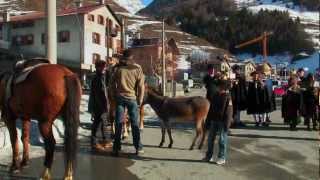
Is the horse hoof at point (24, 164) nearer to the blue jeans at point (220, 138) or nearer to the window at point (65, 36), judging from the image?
the blue jeans at point (220, 138)

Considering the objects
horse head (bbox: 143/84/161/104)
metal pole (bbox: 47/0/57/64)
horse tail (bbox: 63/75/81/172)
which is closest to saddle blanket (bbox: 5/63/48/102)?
horse tail (bbox: 63/75/81/172)

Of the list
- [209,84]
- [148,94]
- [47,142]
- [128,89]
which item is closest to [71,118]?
[47,142]

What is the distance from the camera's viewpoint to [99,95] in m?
11.8

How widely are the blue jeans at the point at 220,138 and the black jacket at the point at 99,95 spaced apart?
86.4 inches

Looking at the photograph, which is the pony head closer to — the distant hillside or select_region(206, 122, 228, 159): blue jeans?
select_region(206, 122, 228, 159): blue jeans

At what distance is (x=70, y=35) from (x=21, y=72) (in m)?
63.1

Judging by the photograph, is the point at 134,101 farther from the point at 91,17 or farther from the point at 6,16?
the point at 6,16

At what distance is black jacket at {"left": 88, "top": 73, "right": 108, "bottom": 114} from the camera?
11766mm

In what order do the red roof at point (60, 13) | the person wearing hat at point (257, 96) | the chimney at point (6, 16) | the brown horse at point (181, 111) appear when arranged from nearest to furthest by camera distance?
the brown horse at point (181, 111) < the person wearing hat at point (257, 96) < the red roof at point (60, 13) < the chimney at point (6, 16)

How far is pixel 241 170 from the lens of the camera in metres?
9.80

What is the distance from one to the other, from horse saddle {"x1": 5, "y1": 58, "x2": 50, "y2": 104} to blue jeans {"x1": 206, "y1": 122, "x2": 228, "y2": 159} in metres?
A: 3.09

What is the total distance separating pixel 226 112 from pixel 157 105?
2088mm

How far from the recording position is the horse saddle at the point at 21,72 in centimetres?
877

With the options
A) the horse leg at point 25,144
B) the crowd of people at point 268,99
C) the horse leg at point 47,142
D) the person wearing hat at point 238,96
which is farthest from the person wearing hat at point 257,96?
the horse leg at point 47,142
